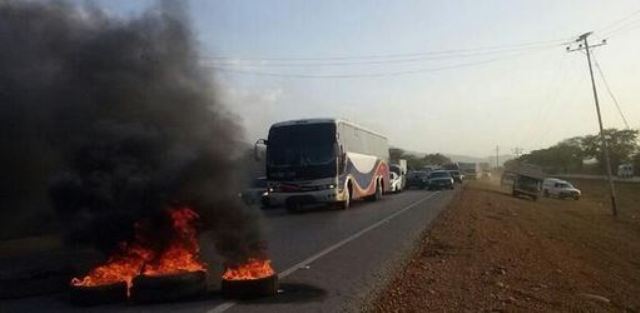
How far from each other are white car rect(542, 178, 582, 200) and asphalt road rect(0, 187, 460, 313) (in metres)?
35.6

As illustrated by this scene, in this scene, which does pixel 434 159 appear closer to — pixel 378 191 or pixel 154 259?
pixel 378 191

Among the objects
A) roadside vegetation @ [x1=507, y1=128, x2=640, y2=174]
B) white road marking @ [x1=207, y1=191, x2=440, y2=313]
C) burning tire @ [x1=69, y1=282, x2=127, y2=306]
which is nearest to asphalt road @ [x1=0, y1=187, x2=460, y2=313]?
white road marking @ [x1=207, y1=191, x2=440, y2=313]

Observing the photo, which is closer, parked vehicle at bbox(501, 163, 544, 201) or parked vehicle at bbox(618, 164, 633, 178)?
parked vehicle at bbox(501, 163, 544, 201)

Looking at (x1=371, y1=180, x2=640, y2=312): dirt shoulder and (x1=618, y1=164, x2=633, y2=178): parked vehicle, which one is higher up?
(x1=618, y1=164, x2=633, y2=178): parked vehicle

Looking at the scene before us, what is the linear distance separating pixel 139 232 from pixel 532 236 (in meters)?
14.2

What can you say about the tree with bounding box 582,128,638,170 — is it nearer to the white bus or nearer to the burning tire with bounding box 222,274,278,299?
the white bus

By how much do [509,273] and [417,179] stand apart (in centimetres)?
5197

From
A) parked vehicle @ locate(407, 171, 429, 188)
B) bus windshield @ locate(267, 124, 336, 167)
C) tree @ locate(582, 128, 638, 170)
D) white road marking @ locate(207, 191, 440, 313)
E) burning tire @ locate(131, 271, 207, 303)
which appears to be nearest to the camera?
white road marking @ locate(207, 191, 440, 313)

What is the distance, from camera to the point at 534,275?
38.3 ft

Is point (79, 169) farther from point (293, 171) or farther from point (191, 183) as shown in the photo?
point (293, 171)

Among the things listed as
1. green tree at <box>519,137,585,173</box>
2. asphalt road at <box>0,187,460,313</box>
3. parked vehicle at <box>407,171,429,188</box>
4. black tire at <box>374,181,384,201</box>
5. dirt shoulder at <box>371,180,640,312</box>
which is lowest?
dirt shoulder at <box>371,180,640,312</box>

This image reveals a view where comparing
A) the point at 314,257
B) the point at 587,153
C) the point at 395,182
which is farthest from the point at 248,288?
the point at 587,153

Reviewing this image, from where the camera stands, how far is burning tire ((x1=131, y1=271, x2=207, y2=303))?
832cm

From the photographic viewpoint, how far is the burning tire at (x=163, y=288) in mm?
8320
